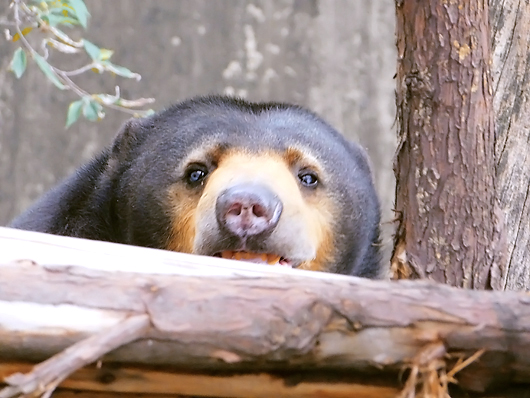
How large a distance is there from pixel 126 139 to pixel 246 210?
125cm

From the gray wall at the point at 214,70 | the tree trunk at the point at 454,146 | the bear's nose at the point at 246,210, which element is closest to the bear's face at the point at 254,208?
the bear's nose at the point at 246,210

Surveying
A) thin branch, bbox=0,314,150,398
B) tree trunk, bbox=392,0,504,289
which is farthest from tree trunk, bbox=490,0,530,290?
thin branch, bbox=0,314,150,398

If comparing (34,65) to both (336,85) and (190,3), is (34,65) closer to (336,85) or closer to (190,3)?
(190,3)

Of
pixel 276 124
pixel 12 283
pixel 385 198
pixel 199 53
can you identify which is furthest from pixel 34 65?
pixel 12 283

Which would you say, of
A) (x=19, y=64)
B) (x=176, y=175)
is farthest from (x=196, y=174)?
(x=19, y=64)

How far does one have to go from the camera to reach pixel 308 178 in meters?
→ 3.19

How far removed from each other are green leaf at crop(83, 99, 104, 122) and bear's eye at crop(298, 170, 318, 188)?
1.27 m

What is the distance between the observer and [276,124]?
3303mm

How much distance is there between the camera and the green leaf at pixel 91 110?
12.8ft

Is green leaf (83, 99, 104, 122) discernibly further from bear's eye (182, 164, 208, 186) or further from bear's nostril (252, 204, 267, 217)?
bear's nostril (252, 204, 267, 217)

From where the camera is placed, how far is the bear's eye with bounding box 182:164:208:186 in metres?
3.11

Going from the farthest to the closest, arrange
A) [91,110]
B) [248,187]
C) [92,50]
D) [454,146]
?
[91,110] → [92,50] → [248,187] → [454,146]

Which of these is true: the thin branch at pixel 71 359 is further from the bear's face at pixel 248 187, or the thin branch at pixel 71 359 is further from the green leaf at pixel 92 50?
the green leaf at pixel 92 50

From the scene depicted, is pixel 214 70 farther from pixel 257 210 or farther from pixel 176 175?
pixel 257 210
